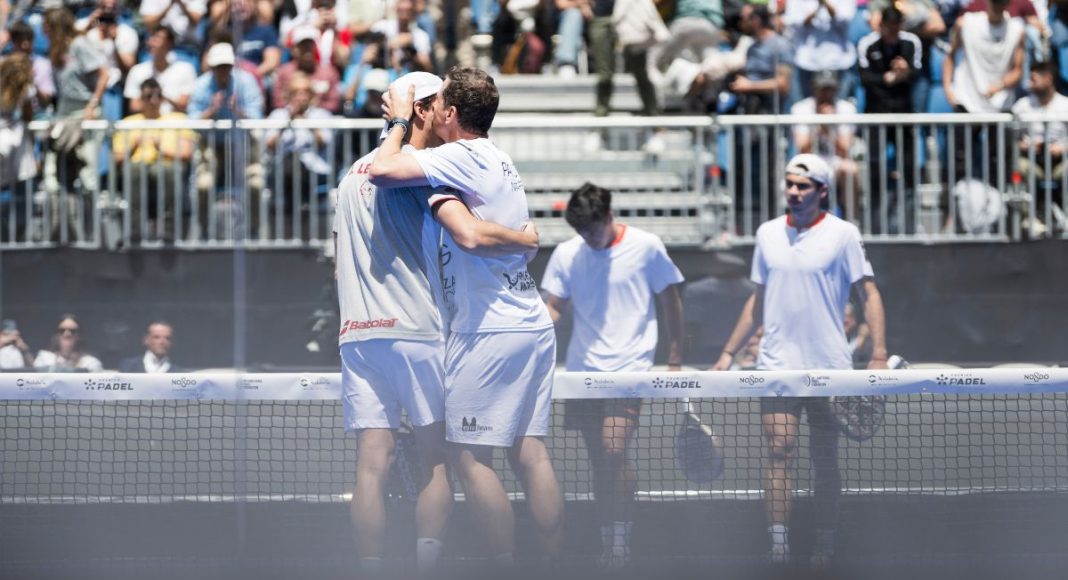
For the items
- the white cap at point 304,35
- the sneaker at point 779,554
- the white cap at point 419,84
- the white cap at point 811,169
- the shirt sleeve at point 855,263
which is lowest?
the sneaker at point 779,554

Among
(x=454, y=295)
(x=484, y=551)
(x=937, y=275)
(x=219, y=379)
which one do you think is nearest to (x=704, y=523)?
(x=484, y=551)

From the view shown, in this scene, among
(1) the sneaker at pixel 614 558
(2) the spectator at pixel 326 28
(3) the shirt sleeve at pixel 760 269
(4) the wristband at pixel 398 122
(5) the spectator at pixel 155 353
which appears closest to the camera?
(4) the wristband at pixel 398 122

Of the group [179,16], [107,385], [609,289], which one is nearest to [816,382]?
[609,289]

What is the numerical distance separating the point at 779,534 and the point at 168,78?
8693mm

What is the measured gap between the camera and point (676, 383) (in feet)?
19.2

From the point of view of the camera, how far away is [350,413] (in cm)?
569

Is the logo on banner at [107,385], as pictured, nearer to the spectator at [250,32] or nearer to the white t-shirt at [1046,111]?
the spectator at [250,32]

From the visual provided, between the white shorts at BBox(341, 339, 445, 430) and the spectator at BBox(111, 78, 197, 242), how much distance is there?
25.3 feet

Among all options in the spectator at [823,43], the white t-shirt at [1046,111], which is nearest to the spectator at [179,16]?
the spectator at [823,43]

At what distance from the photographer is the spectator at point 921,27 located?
13320 mm

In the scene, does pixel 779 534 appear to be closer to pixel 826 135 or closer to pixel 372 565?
pixel 372 565

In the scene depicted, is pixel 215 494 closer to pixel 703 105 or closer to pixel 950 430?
pixel 950 430

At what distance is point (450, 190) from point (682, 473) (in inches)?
62.2

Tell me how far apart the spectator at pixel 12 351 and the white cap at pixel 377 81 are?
11.1 feet
